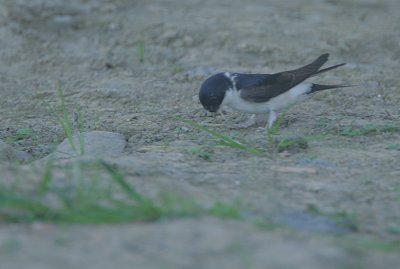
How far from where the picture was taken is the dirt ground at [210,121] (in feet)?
11.3

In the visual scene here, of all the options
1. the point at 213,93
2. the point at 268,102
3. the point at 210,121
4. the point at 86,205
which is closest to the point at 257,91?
the point at 268,102

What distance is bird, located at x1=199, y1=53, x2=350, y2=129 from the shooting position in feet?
20.7

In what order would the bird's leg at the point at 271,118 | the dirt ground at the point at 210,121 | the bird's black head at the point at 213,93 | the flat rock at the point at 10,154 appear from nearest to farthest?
the dirt ground at the point at 210,121
the flat rock at the point at 10,154
the bird's black head at the point at 213,93
the bird's leg at the point at 271,118

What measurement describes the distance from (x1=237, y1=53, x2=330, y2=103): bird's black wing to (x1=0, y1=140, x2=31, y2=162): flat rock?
1.68m

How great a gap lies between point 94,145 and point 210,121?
116 centimetres

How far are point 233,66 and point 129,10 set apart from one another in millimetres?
2266

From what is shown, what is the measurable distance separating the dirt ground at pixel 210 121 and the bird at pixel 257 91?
0.18m

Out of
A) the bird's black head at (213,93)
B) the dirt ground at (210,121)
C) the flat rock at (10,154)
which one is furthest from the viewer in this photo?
the bird's black head at (213,93)

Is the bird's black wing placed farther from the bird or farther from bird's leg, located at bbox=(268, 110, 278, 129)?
bird's leg, located at bbox=(268, 110, 278, 129)

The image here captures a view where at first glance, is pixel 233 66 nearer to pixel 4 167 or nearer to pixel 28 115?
pixel 28 115

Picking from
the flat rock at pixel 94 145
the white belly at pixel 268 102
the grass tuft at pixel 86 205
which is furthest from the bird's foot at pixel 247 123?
the grass tuft at pixel 86 205

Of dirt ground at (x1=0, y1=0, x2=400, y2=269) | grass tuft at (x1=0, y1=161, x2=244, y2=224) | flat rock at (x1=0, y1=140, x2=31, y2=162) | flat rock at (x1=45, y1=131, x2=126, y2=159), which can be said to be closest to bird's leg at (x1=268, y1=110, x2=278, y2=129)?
dirt ground at (x1=0, y1=0, x2=400, y2=269)

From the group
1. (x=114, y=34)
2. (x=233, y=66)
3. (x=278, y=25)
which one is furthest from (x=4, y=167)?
(x=278, y=25)

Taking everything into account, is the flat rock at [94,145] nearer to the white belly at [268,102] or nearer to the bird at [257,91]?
the bird at [257,91]
